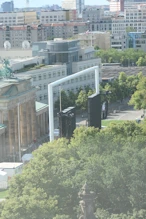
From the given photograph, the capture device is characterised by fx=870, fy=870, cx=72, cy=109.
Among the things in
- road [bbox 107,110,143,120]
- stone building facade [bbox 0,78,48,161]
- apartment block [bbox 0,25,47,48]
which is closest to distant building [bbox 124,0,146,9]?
apartment block [bbox 0,25,47,48]

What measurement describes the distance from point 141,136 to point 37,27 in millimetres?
67945

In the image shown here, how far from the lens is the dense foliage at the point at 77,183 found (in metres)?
21.8

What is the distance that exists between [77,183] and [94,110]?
11.3 m

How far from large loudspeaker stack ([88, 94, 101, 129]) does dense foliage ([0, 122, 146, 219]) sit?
697 cm

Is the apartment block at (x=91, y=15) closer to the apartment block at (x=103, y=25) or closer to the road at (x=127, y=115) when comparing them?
the apartment block at (x=103, y=25)

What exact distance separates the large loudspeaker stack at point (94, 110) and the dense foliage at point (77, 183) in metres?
6.97

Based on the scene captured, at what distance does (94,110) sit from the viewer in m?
34.2

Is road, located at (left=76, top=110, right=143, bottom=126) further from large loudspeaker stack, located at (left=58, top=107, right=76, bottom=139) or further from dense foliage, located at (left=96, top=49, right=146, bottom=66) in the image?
dense foliage, located at (left=96, top=49, right=146, bottom=66)

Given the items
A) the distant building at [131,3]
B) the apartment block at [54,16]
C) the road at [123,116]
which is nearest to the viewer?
A: the road at [123,116]

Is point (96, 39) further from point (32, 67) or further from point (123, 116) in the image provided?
point (123, 116)

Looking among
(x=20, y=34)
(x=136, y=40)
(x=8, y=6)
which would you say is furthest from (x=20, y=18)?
(x=8, y=6)

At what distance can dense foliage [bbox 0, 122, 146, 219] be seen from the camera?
21.8 meters

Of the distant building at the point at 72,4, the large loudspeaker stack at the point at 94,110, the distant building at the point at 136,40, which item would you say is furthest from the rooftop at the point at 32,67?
the distant building at the point at 72,4

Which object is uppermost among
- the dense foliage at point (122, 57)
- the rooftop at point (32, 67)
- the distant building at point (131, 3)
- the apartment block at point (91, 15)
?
the rooftop at point (32, 67)
